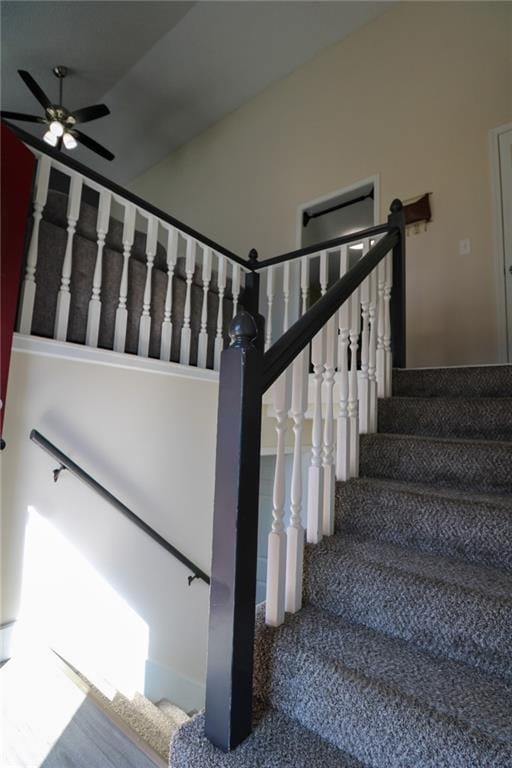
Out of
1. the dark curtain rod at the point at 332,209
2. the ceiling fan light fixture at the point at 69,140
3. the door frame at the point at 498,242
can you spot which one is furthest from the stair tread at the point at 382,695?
the ceiling fan light fixture at the point at 69,140

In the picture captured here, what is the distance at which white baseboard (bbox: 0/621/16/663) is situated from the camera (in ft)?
5.08

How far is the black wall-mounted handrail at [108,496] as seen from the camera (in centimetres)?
164

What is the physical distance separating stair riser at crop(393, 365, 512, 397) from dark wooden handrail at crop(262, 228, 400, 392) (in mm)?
682

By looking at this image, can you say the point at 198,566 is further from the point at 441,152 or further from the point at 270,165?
the point at 270,165

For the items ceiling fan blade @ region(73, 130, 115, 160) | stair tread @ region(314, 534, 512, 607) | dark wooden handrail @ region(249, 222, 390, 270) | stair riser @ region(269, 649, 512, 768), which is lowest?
stair riser @ region(269, 649, 512, 768)

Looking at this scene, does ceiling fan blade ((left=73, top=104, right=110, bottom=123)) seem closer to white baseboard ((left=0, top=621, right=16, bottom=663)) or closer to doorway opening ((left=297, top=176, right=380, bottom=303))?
doorway opening ((left=297, top=176, right=380, bottom=303))

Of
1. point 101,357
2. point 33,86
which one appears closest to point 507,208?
point 101,357

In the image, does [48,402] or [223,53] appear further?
[223,53]

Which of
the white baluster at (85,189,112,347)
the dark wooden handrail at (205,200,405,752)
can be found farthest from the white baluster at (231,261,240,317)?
the dark wooden handrail at (205,200,405,752)

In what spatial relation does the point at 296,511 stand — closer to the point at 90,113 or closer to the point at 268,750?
the point at 268,750

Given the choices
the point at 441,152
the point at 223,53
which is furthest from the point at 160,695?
the point at 223,53

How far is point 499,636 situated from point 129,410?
1.73m

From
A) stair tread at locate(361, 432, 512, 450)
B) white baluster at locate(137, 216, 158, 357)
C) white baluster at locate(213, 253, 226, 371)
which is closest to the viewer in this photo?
stair tread at locate(361, 432, 512, 450)

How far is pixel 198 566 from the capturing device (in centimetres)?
233
